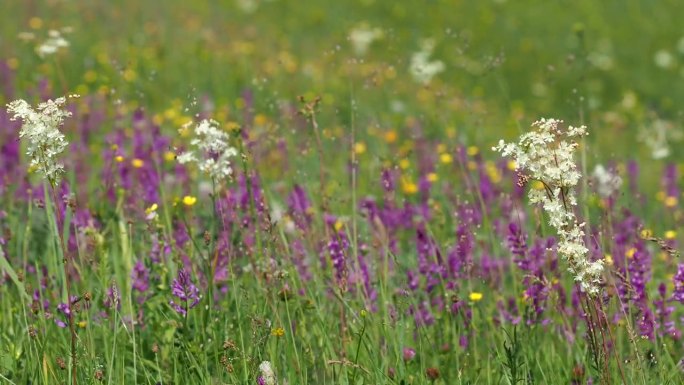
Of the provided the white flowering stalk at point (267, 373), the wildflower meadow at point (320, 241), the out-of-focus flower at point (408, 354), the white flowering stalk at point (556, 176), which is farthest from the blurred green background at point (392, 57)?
the white flowering stalk at point (556, 176)

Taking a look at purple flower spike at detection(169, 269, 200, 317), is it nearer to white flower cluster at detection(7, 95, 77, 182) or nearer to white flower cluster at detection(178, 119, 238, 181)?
white flower cluster at detection(178, 119, 238, 181)

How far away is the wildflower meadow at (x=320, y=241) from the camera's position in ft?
8.52

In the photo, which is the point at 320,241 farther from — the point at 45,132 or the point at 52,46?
the point at 52,46

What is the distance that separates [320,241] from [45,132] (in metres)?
1.41

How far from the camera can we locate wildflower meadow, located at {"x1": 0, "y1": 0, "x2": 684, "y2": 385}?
2598 millimetres

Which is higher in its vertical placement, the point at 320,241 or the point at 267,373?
the point at 320,241

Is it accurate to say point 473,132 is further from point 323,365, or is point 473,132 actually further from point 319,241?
point 323,365

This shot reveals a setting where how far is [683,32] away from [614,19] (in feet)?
3.54

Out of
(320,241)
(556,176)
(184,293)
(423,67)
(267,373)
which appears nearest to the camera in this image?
(556,176)

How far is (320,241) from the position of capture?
3.42 m

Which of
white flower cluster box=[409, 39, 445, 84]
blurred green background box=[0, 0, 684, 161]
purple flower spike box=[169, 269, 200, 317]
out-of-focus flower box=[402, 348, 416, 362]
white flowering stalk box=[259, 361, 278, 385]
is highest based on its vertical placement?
blurred green background box=[0, 0, 684, 161]

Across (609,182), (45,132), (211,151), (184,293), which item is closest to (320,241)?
(184,293)

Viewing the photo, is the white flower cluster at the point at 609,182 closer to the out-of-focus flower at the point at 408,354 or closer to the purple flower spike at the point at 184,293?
the out-of-focus flower at the point at 408,354

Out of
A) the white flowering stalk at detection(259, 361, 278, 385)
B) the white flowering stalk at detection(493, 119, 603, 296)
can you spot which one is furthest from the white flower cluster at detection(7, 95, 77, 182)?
the white flowering stalk at detection(493, 119, 603, 296)
